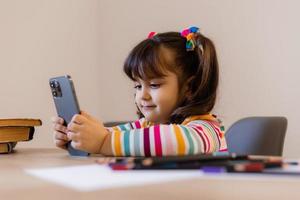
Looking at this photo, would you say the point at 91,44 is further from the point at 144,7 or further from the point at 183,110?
the point at 183,110

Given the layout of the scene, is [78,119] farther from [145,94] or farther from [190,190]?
[190,190]

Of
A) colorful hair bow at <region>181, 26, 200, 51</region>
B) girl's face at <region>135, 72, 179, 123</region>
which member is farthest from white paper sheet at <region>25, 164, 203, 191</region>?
colorful hair bow at <region>181, 26, 200, 51</region>

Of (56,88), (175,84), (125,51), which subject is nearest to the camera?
(56,88)

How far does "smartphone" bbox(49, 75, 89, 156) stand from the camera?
867 millimetres

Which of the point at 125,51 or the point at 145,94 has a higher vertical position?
the point at 125,51

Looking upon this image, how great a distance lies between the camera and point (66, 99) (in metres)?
0.90

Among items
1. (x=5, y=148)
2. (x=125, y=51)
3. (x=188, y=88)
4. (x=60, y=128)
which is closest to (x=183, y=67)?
(x=188, y=88)

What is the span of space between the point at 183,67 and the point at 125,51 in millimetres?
1210

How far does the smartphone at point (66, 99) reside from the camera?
0.87 m

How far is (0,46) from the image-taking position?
1.95 metres

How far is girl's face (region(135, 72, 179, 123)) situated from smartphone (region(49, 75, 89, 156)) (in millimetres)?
247

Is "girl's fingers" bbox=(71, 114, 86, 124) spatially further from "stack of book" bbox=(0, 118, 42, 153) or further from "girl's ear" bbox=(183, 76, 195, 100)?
"girl's ear" bbox=(183, 76, 195, 100)

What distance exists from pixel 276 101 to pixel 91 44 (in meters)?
0.99

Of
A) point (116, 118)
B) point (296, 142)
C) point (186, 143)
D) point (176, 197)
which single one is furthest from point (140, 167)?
point (116, 118)
